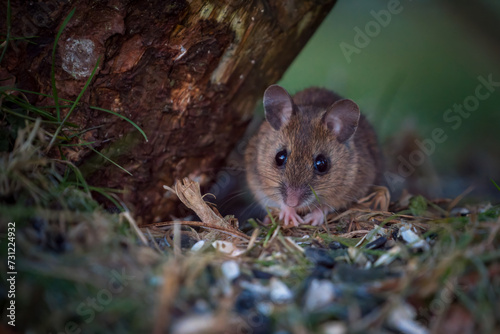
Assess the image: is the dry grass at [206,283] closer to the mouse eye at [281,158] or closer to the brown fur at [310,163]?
the brown fur at [310,163]

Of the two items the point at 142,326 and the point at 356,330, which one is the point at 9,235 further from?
the point at 356,330

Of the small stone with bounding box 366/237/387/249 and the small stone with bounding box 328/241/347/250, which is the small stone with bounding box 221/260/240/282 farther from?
the small stone with bounding box 366/237/387/249

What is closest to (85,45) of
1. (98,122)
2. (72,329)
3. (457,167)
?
(98,122)

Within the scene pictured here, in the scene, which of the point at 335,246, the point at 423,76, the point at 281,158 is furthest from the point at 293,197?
the point at 423,76

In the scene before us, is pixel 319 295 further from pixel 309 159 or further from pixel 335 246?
pixel 309 159

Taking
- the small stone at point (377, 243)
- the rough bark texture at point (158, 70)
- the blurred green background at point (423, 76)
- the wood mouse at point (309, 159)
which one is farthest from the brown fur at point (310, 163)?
the blurred green background at point (423, 76)

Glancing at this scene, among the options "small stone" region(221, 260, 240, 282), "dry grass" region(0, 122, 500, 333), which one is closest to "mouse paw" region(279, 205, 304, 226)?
"dry grass" region(0, 122, 500, 333)
